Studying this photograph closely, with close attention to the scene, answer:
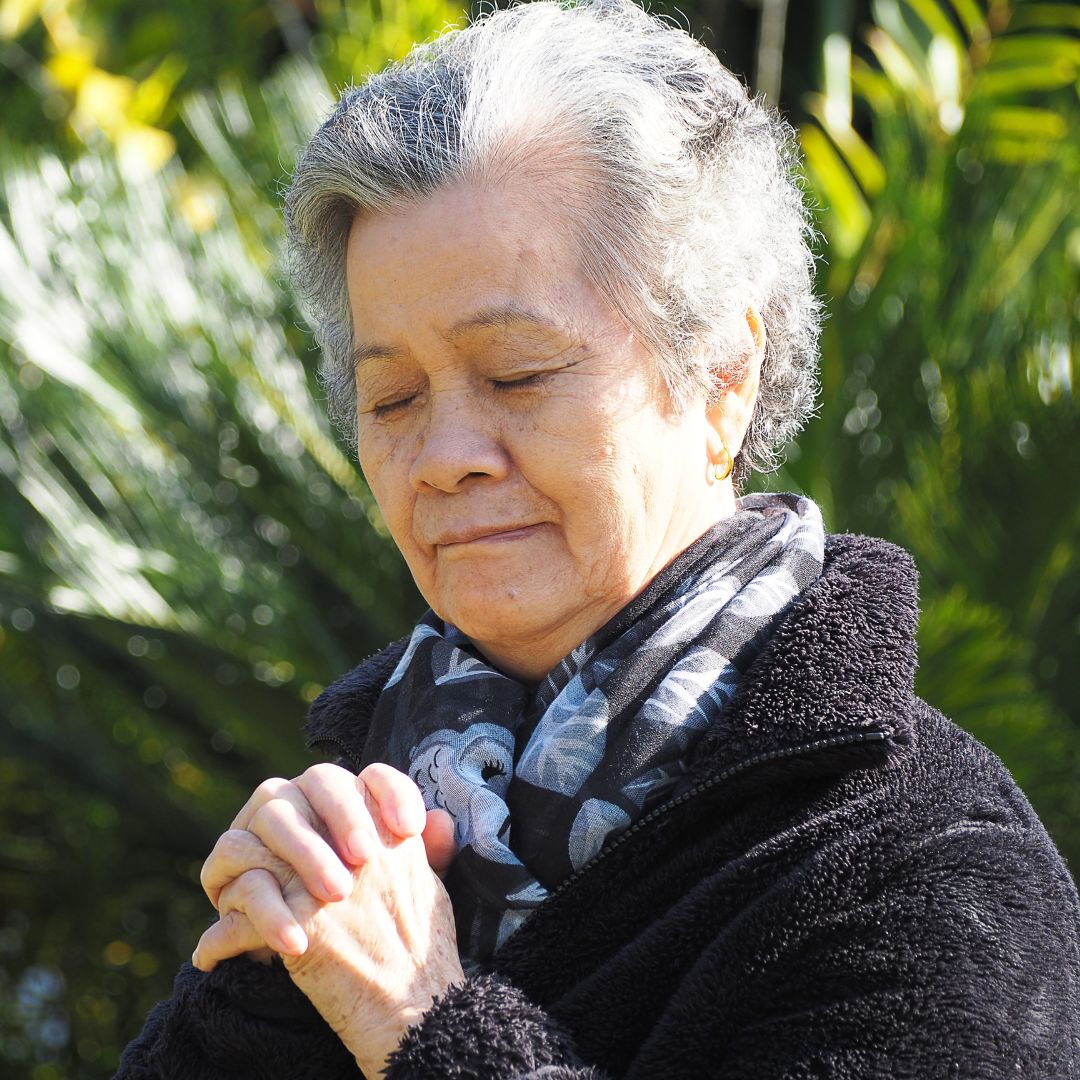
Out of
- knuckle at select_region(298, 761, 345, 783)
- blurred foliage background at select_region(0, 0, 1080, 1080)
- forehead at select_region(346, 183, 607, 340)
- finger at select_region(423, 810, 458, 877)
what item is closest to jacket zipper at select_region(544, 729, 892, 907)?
finger at select_region(423, 810, 458, 877)

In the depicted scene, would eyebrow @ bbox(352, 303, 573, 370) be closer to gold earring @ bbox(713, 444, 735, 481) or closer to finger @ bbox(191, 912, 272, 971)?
gold earring @ bbox(713, 444, 735, 481)

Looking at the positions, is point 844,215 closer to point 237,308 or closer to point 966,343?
point 966,343

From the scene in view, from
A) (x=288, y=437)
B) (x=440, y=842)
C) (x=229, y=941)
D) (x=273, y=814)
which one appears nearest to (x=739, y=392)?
(x=440, y=842)

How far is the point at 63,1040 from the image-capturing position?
4.53 metres

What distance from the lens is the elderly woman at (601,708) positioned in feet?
4.33

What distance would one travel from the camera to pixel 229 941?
1.45 meters

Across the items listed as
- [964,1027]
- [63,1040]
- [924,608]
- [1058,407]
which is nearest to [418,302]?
[964,1027]

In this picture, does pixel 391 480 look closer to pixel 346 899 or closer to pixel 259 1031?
pixel 346 899

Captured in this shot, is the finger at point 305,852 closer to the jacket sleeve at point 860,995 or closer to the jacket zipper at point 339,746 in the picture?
the jacket sleeve at point 860,995

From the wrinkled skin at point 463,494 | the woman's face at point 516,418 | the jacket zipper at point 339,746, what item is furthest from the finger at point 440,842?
the jacket zipper at point 339,746

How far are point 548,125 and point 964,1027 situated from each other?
992 millimetres

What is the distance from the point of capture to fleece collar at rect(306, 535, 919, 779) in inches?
55.4

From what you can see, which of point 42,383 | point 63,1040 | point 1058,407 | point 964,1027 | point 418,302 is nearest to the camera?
point 964,1027

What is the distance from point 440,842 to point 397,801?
0.11 metres
